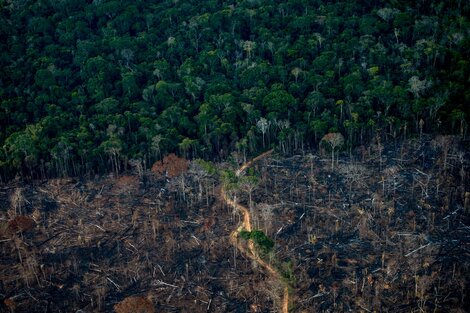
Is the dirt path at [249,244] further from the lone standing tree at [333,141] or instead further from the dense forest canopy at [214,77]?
the lone standing tree at [333,141]

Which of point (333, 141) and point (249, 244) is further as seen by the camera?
point (333, 141)

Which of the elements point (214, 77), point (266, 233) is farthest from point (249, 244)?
point (214, 77)

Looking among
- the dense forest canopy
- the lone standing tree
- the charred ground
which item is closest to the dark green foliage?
the charred ground

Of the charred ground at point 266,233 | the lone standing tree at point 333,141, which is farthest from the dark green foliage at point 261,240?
the lone standing tree at point 333,141

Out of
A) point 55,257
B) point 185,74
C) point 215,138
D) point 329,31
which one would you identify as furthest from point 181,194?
point 329,31

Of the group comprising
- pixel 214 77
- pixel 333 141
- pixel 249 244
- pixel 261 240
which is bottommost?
pixel 249 244

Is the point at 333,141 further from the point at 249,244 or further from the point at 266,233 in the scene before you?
the point at 249,244

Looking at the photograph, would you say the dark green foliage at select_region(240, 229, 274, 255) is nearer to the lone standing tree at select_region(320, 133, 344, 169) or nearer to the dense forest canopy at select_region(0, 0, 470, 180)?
the lone standing tree at select_region(320, 133, 344, 169)
